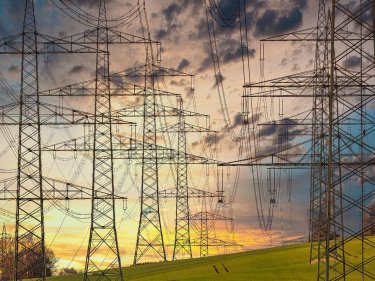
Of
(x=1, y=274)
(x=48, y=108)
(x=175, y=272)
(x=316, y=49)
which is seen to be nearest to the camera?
(x=48, y=108)

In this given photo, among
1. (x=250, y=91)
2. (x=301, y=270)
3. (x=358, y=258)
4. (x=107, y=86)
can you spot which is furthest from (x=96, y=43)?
(x=358, y=258)

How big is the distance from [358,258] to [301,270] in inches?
303

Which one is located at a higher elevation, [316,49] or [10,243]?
[316,49]

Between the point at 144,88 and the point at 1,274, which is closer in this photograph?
the point at 144,88

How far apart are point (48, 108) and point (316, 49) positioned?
20.0 meters

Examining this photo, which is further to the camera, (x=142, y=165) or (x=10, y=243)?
(x=10, y=243)

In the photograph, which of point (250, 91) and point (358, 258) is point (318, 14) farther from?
point (358, 258)

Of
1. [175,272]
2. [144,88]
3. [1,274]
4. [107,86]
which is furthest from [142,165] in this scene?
[1,274]

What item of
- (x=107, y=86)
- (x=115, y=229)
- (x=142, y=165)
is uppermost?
(x=107, y=86)

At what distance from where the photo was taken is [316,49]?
4775cm

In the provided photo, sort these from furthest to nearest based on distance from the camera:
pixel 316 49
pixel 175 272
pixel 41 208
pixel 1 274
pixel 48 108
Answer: pixel 1 274
pixel 175 272
pixel 316 49
pixel 48 108
pixel 41 208

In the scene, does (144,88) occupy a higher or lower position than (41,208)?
higher

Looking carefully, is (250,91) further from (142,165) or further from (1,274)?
(1,274)

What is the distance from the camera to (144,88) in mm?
63000
